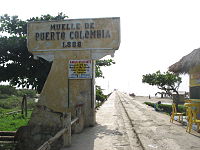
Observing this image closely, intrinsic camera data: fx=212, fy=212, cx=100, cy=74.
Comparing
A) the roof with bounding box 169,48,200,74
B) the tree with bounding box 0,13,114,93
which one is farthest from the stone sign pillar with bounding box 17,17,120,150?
the roof with bounding box 169,48,200,74

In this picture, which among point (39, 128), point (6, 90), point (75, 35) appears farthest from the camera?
point (6, 90)

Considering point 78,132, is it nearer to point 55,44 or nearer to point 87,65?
point 87,65

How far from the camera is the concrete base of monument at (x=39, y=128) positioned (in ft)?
25.2

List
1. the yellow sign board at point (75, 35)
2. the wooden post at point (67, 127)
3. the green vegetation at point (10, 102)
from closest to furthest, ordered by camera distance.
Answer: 1. the wooden post at point (67, 127)
2. the yellow sign board at point (75, 35)
3. the green vegetation at point (10, 102)

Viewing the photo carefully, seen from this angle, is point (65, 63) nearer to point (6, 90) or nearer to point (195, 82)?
point (195, 82)

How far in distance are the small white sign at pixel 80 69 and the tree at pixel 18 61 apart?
2.23m

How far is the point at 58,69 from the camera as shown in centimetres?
805

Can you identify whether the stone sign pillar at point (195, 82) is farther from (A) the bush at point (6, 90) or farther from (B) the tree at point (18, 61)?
(A) the bush at point (6, 90)

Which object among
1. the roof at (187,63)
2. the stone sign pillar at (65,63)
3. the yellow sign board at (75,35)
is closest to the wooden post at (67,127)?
the stone sign pillar at (65,63)

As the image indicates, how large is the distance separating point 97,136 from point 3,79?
5522mm

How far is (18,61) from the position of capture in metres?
9.94

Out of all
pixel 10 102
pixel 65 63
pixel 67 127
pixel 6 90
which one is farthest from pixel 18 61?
pixel 6 90

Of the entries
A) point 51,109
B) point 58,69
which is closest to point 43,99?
point 51,109

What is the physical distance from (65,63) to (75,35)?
1149 mm
